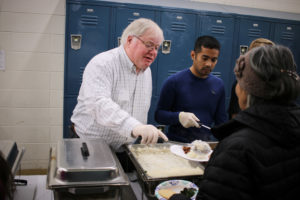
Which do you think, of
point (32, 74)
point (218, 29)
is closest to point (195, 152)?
point (218, 29)

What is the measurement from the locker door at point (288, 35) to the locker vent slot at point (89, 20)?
2531mm

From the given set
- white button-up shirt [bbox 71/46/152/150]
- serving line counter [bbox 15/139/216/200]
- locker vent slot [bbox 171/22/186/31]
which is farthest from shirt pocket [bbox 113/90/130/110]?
locker vent slot [bbox 171/22/186/31]

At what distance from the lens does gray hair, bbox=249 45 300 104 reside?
0.91 m

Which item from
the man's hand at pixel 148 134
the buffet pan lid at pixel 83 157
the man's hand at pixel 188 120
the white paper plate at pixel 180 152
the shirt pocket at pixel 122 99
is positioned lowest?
the white paper plate at pixel 180 152

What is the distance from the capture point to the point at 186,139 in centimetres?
229

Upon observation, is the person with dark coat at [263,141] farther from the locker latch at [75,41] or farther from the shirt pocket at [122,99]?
the locker latch at [75,41]

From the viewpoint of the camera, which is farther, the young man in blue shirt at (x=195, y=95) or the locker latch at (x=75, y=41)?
the locker latch at (x=75, y=41)

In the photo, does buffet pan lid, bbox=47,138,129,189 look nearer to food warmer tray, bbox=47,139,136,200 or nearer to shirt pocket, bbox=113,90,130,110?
food warmer tray, bbox=47,139,136,200

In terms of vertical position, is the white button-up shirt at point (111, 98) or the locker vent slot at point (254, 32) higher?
the locker vent slot at point (254, 32)

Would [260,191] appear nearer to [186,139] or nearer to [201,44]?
[186,139]

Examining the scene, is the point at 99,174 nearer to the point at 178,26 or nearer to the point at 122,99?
the point at 122,99

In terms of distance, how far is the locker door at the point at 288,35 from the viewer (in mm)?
3938

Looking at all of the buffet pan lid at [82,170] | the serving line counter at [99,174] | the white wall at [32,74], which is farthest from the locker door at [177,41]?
the buffet pan lid at [82,170]

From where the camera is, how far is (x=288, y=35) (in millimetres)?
3988
